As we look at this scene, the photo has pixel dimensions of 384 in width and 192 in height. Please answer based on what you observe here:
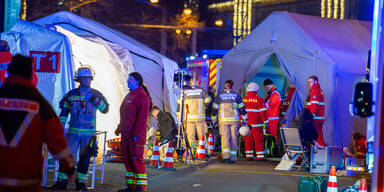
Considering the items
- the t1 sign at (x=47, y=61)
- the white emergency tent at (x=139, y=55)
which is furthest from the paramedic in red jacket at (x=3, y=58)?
the white emergency tent at (x=139, y=55)

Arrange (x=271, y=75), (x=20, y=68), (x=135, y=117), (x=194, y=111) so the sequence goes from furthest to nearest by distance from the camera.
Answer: (x=271, y=75), (x=194, y=111), (x=135, y=117), (x=20, y=68)

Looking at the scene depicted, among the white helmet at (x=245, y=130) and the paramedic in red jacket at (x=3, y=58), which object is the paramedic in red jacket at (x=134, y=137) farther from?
the white helmet at (x=245, y=130)

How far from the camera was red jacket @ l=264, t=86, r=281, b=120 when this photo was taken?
655 inches

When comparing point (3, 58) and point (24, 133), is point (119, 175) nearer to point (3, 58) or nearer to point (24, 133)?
point (3, 58)

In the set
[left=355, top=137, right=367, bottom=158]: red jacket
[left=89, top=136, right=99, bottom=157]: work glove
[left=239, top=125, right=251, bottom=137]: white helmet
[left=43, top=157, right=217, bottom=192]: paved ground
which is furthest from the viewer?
[left=355, top=137, right=367, bottom=158]: red jacket

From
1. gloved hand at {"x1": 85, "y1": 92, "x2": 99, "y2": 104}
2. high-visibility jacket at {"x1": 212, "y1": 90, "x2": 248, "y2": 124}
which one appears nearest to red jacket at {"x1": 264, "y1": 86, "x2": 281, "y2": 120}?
high-visibility jacket at {"x1": 212, "y1": 90, "x2": 248, "y2": 124}

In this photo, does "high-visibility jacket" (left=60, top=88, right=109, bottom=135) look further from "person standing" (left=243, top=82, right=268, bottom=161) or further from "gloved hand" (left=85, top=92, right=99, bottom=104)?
"person standing" (left=243, top=82, right=268, bottom=161)

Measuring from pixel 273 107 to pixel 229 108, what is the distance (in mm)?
2360

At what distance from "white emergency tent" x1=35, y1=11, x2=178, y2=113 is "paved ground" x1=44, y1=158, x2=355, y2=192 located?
181 inches

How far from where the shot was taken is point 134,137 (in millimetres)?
8836

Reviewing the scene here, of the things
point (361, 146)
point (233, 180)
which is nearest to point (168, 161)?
point (233, 180)

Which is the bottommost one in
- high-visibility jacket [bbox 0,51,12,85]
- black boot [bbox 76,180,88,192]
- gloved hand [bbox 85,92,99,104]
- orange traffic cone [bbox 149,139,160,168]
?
black boot [bbox 76,180,88,192]

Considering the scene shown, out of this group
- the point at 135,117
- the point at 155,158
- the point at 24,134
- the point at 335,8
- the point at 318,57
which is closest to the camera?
the point at 24,134

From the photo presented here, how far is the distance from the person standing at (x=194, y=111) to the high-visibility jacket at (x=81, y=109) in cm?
587
